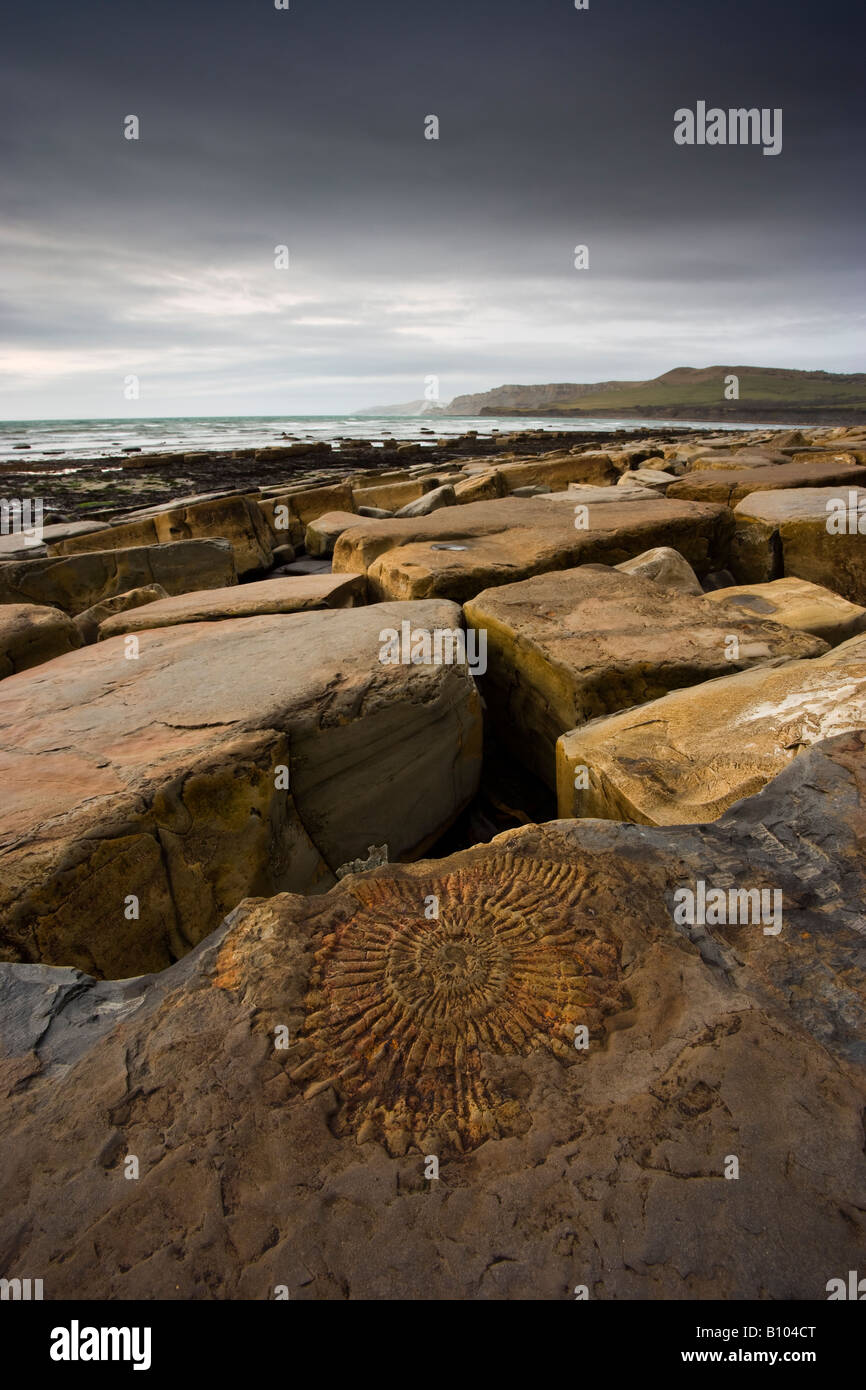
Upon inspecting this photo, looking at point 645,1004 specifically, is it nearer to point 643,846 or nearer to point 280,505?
point 643,846

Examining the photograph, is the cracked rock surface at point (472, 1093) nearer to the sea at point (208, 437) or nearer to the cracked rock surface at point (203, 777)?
the cracked rock surface at point (203, 777)

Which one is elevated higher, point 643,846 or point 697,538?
point 697,538

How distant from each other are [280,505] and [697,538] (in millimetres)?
5744

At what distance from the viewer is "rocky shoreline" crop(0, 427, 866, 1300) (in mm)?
977

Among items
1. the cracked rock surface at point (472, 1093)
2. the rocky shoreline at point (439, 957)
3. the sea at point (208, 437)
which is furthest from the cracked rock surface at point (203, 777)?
the sea at point (208, 437)

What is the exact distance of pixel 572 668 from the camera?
9.24 ft

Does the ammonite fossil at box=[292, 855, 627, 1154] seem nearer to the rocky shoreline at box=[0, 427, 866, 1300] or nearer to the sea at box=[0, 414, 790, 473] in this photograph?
the rocky shoreline at box=[0, 427, 866, 1300]

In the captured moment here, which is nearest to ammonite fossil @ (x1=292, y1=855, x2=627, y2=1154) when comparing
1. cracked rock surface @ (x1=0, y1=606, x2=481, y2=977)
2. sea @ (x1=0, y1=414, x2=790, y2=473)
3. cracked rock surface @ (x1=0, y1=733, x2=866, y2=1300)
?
cracked rock surface @ (x1=0, y1=733, x2=866, y2=1300)

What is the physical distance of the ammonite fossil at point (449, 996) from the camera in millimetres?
1163

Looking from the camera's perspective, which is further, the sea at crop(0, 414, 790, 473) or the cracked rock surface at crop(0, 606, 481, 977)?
the sea at crop(0, 414, 790, 473)

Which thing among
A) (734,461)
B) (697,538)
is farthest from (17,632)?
(734,461)

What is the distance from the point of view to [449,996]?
1.35m

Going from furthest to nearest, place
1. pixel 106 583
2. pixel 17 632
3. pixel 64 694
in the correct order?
pixel 106 583, pixel 17 632, pixel 64 694
